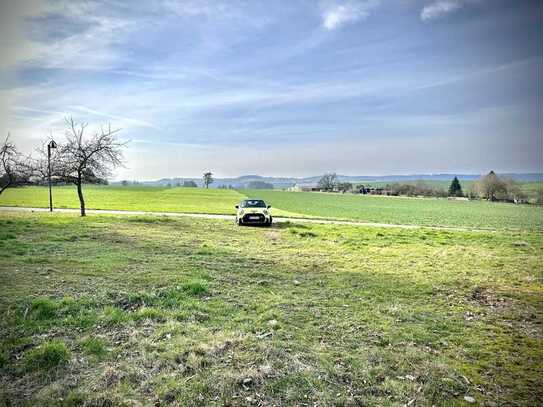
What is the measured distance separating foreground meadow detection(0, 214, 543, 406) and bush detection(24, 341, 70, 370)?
0.02 m

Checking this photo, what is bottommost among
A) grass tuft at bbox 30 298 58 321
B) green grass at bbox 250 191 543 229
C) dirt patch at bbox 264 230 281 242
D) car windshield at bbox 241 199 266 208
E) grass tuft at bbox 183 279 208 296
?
green grass at bbox 250 191 543 229

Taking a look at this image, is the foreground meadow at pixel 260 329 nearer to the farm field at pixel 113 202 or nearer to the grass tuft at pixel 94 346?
the grass tuft at pixel 94 346

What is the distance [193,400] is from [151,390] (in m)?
0.59

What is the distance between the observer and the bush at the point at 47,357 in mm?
4398

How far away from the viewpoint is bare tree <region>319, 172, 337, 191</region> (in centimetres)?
13791

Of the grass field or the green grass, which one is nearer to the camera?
the grass field

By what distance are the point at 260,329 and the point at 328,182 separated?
450ft

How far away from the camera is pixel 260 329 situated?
18.7 ft

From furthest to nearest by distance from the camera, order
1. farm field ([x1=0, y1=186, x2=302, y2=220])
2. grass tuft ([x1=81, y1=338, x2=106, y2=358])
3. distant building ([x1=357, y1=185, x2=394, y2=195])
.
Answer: distant building ([x1=357, y1=185, x2=394, y2=195]) < farm field ([x1=0, y1=186, x2=302, y2=220]) < grass tuft ([x1=81, y1=338, x2=106, y2=358])

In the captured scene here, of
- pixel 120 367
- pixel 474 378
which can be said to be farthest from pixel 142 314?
pixel 474 378

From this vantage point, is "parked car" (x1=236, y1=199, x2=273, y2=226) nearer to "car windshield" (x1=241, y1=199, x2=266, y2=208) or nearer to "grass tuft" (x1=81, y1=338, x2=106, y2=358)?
"car windshield" (x1=241, y1=199, x2=266, y2=208)

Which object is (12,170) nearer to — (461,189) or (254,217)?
(254,217)

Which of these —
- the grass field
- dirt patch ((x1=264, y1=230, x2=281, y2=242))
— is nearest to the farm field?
the grass field

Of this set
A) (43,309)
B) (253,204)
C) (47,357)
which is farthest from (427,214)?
(47,357)
